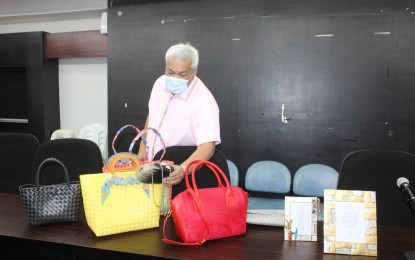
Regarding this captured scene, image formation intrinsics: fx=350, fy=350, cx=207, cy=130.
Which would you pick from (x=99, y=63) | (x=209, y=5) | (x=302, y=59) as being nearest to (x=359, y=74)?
(x=302, y=59)

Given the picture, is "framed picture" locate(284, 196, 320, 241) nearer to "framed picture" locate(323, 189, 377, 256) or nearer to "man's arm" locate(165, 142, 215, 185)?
"framed picture" locate(323, 189, 377, 256)

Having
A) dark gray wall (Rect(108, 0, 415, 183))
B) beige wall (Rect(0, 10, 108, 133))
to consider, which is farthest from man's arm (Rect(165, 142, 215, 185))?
beige wall (Rect(0, 10, 108, 133))

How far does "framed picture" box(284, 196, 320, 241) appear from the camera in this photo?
1251mm

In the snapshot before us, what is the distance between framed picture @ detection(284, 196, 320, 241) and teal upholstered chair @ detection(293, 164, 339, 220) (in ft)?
5.31

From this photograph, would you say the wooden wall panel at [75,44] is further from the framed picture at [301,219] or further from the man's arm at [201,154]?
the framed picture at [301,219]

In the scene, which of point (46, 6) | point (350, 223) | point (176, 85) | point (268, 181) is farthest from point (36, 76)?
point (350, 223)

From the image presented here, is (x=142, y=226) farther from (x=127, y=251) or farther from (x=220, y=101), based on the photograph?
(x=220, y=101)

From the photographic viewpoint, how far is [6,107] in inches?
184

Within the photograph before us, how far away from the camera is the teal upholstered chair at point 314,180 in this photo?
2.81m

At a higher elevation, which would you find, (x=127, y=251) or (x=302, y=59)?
(x=302, y=59)

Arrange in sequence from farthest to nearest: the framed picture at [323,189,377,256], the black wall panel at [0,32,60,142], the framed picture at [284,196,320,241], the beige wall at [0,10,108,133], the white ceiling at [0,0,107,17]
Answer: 1. the beige wall at [0,10,108,133]
2. the black wall panel at [0,32,60,142]
3. the white ceiling at [0,0,107,17]
4. the framed picture at [284,196,320,241]
5. the framed picture at [323,189,377,256]

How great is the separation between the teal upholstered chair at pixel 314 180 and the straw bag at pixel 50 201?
198 cm

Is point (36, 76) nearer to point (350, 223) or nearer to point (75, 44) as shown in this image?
point (75, 44)

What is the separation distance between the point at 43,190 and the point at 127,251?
440 mm
